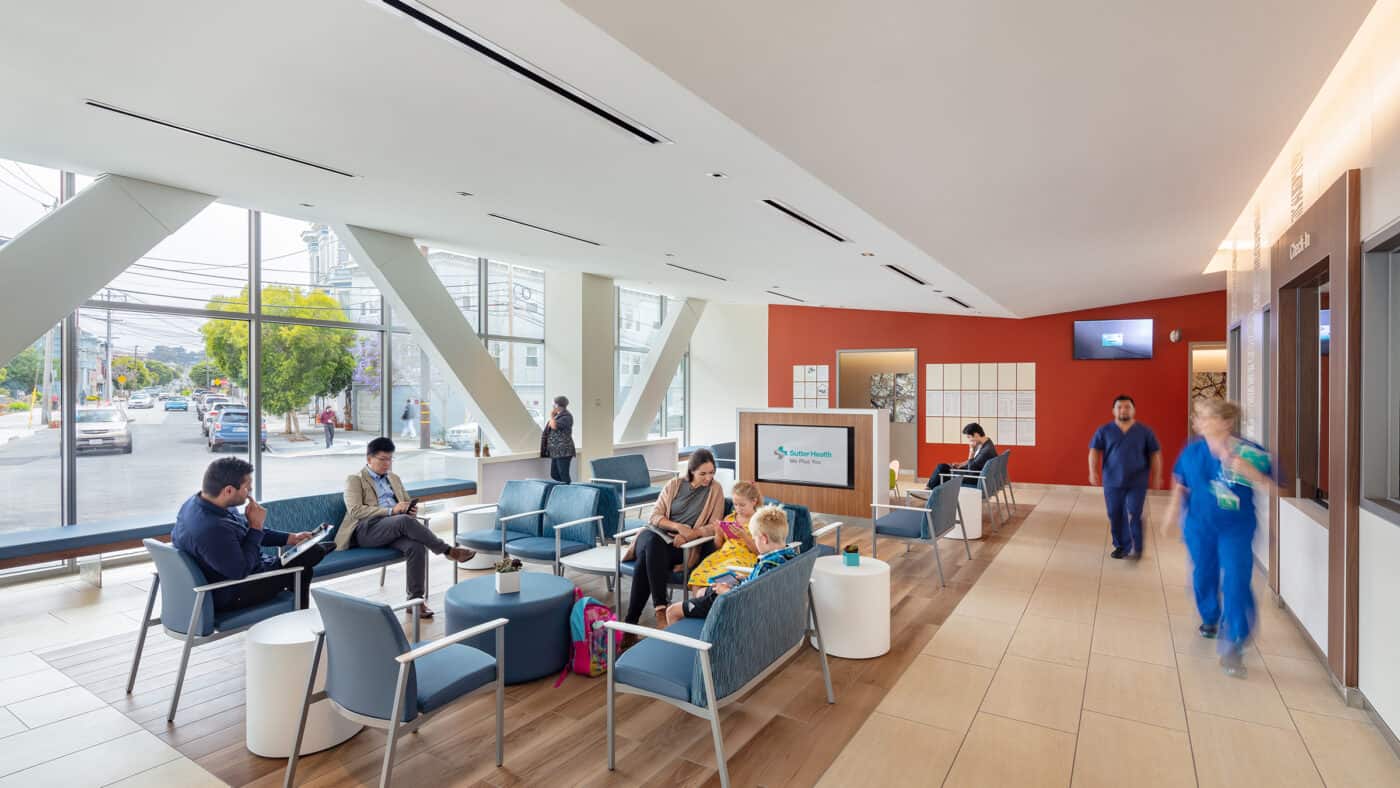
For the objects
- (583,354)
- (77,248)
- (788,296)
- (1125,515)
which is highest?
(788,296)

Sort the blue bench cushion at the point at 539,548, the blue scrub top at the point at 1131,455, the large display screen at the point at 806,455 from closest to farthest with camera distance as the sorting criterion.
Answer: the blue bench cushion at the point at 539,548
the blue scrub top at the point at 1131,455
the large display screen at the point at 806,455

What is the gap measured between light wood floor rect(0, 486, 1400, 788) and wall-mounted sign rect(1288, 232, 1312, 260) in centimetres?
248

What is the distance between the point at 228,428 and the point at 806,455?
6271 millimetres

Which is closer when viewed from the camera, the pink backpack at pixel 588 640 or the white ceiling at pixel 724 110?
the white ceiling at pixel 724 110

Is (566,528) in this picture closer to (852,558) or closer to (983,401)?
(852,558)

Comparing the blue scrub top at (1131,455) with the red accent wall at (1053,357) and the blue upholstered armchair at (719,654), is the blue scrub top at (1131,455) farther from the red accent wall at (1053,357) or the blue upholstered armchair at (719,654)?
the red accent wall at (1053,357)

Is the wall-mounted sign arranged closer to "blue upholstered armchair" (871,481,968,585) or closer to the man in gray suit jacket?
"blue upholstered armchair" (871,481,968,585)

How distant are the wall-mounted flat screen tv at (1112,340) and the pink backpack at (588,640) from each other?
986cm

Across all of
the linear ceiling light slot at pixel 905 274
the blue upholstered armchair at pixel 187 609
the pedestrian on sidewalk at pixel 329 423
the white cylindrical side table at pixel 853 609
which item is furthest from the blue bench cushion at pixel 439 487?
the linear ceiling light slot at pixel 905 274

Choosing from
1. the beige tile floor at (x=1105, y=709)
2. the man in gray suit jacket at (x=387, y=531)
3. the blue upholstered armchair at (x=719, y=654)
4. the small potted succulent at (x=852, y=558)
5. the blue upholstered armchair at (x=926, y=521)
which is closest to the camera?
the blue upholstered armchair at (x=719, y=654)

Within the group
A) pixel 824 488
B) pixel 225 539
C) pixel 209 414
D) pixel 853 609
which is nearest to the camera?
pixel 225 539

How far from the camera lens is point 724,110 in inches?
128

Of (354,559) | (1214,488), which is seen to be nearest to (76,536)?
(354,559)

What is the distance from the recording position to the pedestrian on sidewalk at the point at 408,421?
8.49 meters
